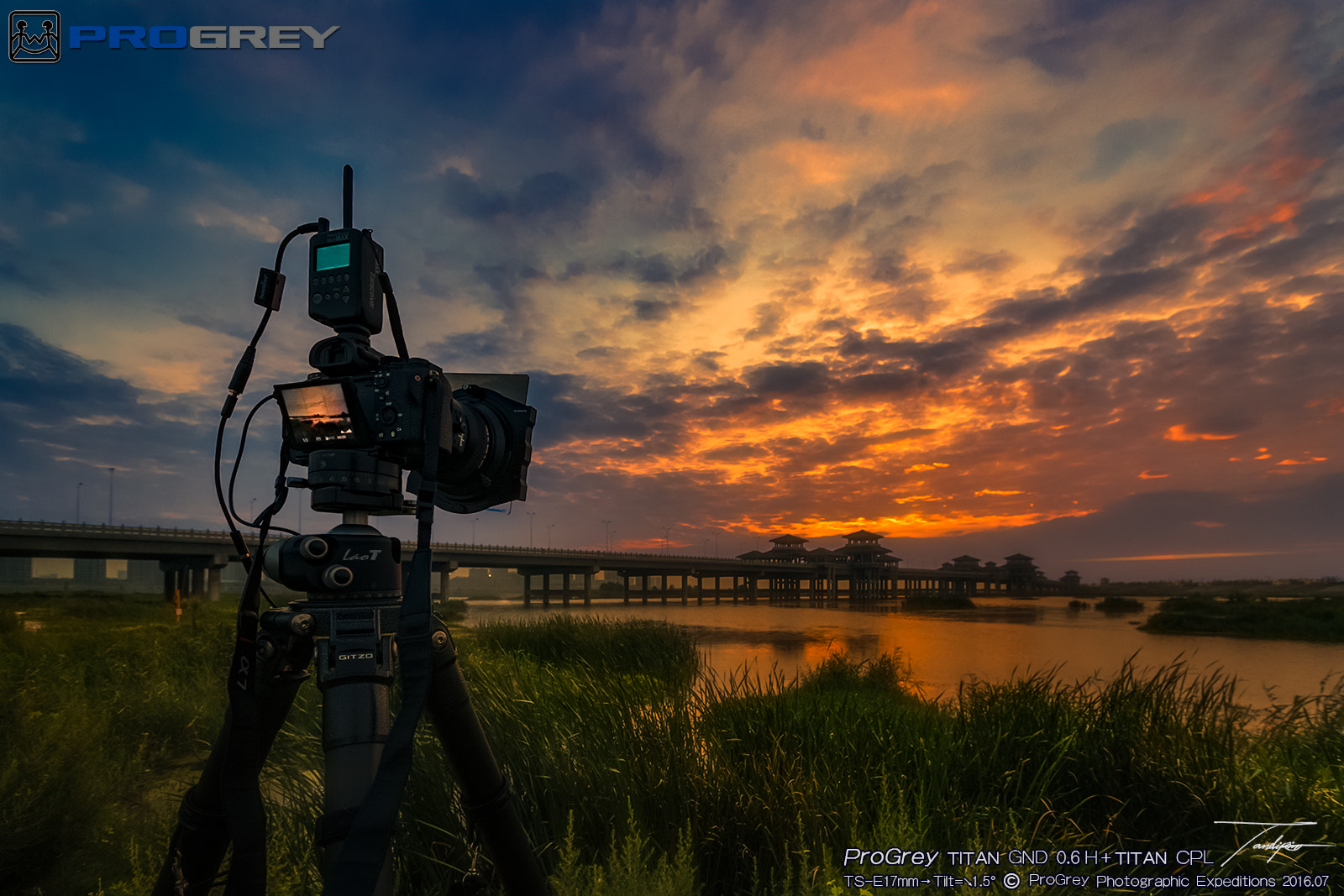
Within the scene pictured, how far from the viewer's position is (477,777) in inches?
72.0

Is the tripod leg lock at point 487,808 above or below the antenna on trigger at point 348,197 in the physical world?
below

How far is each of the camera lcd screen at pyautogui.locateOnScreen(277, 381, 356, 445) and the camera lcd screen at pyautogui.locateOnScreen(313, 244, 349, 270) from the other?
372 mm

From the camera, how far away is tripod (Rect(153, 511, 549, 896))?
1404 millimetres

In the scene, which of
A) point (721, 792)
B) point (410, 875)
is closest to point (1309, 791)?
point (721, 792)

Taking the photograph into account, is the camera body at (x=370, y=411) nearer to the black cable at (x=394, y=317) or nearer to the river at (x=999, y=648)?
the black cable at (x=394, y=317)

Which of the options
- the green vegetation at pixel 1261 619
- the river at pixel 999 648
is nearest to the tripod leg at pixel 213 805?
the river at pixel 999 648

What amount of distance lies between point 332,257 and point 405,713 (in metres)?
1.25

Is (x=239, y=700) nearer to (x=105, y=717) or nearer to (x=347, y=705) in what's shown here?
(x=347, y=705)

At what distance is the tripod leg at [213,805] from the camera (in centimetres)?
171

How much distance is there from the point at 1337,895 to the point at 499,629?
1408cm

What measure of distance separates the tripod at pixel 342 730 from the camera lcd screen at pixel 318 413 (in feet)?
0.72
